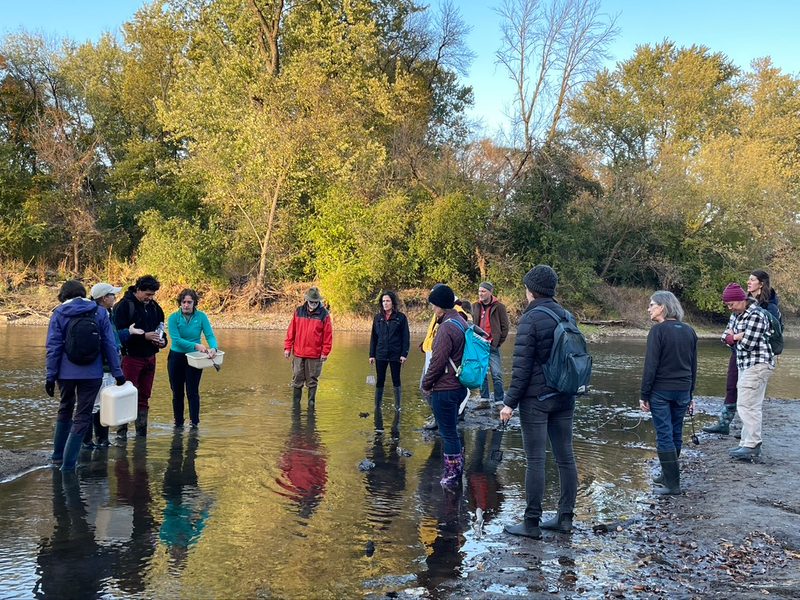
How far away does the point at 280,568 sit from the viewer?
186 inches

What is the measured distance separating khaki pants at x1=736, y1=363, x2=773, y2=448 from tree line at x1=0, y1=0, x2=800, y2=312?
21.0 m

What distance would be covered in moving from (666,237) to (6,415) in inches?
1302

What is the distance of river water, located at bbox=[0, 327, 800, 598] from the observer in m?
4.62

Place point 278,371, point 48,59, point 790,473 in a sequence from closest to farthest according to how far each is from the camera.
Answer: point 790,473 < point 278,371 < point 48,59

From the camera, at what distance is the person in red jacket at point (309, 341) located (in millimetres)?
10805

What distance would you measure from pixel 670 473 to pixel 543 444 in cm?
200

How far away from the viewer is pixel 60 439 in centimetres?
707

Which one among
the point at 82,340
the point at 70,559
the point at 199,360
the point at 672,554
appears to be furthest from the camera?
the point at 199,360

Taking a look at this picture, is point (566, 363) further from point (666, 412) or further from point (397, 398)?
point (397, 398)

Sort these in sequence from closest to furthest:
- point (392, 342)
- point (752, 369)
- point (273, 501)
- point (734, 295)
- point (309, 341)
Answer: point (273, 501) < point (752, 369) < point (734, 295) < point (392, 342) < point (309, 341)

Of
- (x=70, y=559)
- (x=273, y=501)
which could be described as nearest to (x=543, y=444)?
(x=273, y=501)

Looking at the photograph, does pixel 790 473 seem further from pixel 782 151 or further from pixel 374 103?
pixel 782 151

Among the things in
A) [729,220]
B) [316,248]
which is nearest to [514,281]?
[316,248]

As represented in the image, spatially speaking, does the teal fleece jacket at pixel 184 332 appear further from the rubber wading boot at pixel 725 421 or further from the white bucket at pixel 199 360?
→ the rubber wading boot at pixel 725 421
